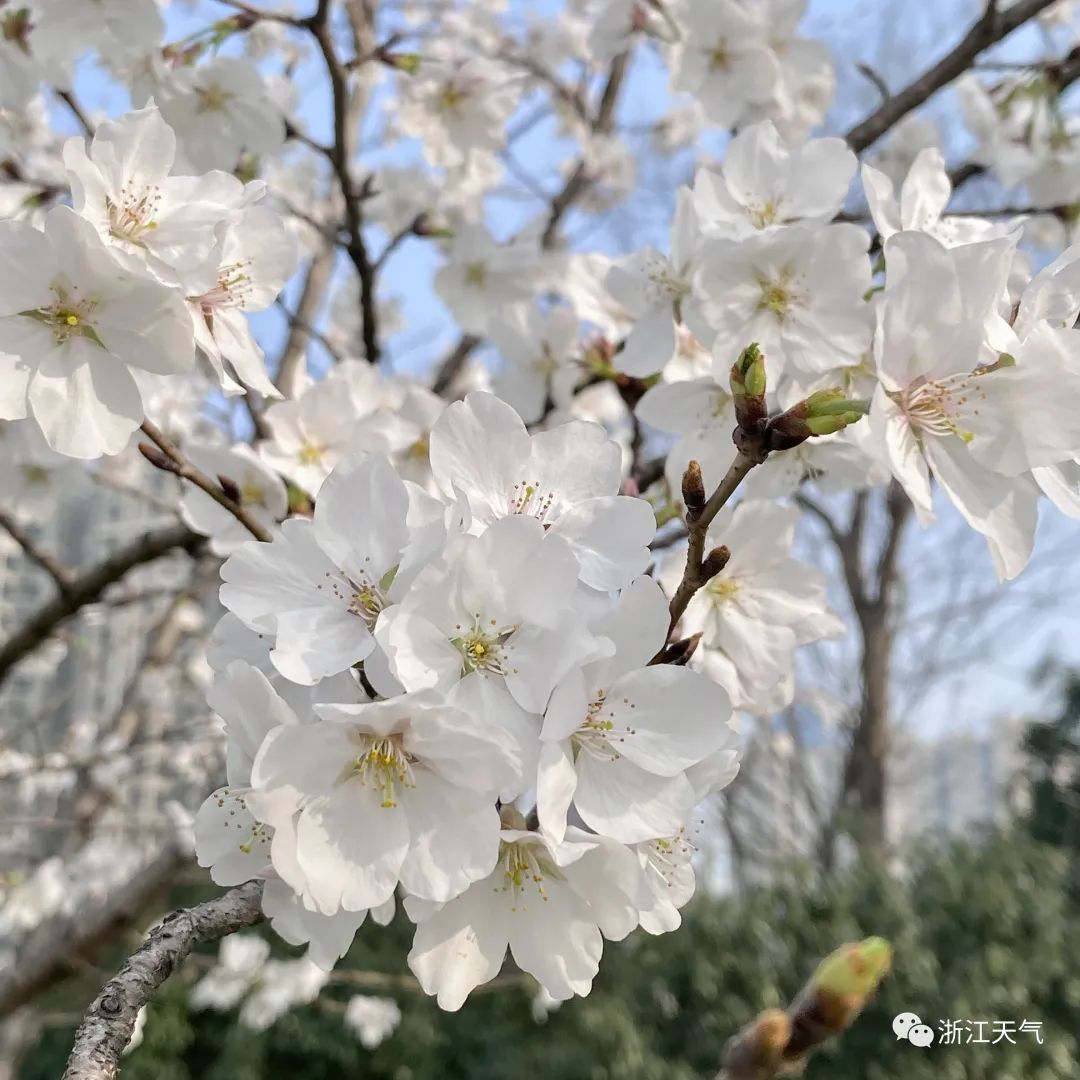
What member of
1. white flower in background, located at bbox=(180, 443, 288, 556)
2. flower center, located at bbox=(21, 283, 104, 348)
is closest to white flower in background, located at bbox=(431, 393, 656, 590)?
flower center, located at bbox=(21, 283, 104, 348)

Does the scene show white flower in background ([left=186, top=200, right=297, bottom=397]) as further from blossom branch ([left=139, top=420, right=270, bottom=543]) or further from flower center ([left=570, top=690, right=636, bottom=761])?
flower center ([left=570, top=690, right=636, bottom=761])

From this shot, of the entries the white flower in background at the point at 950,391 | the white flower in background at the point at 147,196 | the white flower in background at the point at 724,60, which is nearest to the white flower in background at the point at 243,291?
the white flower in background at the point at 147,196

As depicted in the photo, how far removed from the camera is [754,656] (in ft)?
3.29

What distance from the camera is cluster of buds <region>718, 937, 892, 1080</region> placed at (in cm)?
51

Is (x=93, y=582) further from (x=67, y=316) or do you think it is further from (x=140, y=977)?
(x=140, y=977)

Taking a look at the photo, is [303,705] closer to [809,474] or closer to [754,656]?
[754,656]

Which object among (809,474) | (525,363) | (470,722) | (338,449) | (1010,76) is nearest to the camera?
(470,722)

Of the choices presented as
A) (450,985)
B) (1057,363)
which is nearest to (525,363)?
(1057,363)

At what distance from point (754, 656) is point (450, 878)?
0.48 meters

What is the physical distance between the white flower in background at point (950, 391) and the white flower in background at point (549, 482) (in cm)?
21

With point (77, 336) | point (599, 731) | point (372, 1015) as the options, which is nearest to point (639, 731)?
point (599, 731)

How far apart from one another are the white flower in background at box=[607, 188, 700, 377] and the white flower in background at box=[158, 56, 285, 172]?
0.75 m

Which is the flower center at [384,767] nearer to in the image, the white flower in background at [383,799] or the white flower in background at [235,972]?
the white flower in background at [383,799]

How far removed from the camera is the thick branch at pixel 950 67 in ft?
4.92
